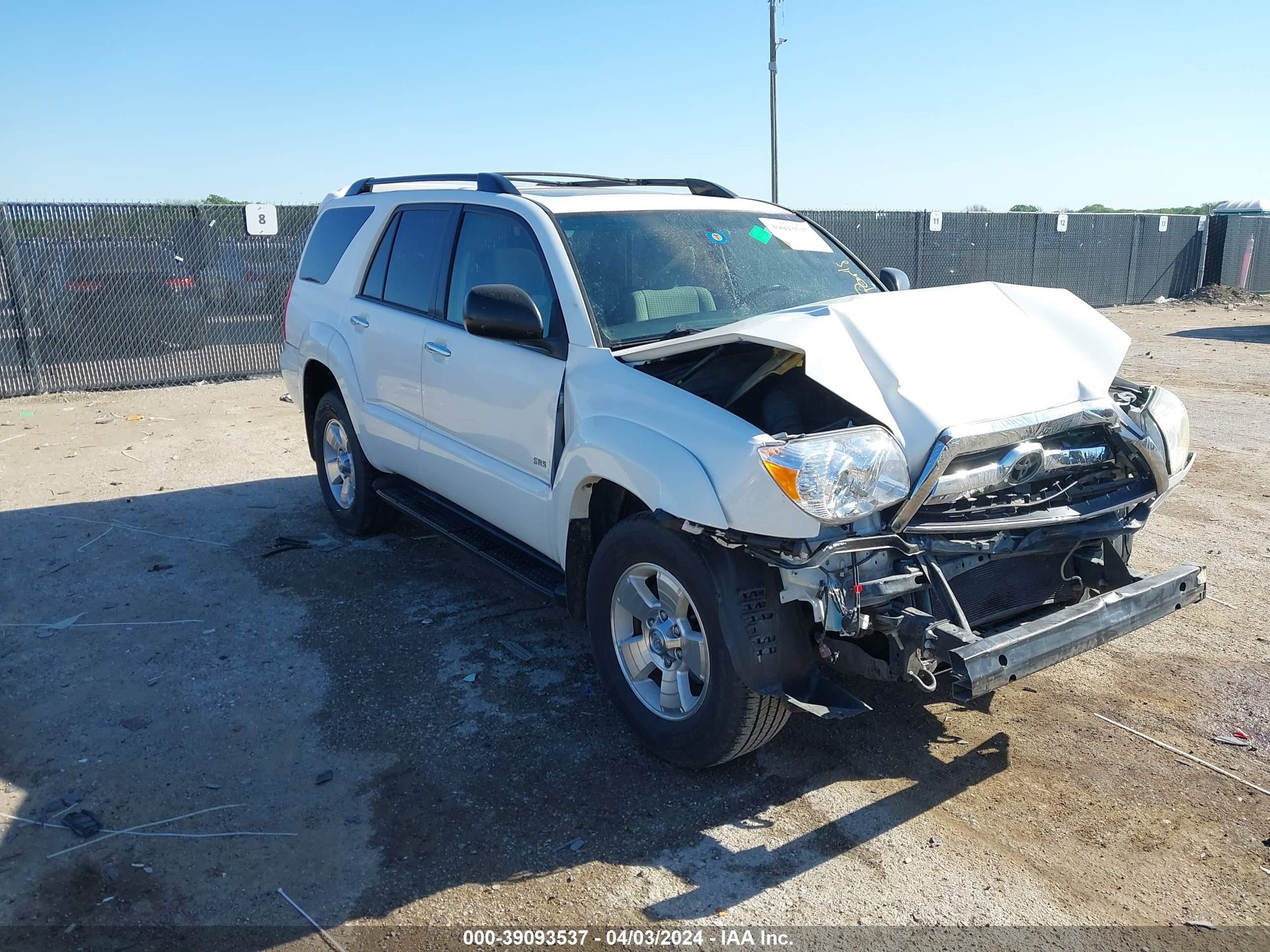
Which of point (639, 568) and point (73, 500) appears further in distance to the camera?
point (73, 500)

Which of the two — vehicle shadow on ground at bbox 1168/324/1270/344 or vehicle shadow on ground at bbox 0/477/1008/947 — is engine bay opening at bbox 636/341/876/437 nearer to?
vehicle shadow on ground at bbox 0/477/1008/947

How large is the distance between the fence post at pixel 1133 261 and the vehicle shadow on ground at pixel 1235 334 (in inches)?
196

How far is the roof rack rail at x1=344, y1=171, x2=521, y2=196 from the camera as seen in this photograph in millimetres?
4840

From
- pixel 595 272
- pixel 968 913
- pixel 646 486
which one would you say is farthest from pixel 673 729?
pixel 595 272

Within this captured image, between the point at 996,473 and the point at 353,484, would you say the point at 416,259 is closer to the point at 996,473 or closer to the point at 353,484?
the point at 353,484

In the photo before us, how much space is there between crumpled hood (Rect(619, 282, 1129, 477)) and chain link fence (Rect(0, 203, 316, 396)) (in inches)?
428

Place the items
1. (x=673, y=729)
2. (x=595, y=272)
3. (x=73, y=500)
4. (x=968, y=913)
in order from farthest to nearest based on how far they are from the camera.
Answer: (x=73, y=500), (x=595, y=272), (x=673, y=729), (x=968, y=913)

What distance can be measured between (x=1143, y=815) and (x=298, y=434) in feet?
27.8

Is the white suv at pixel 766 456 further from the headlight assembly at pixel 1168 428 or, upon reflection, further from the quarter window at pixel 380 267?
the quarter window at pixel 380 267

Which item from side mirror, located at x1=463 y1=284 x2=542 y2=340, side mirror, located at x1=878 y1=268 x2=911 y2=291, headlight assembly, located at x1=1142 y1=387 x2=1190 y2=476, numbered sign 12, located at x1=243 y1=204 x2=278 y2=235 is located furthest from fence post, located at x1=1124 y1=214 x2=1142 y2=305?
side mirror, located at x1=463 y1=284 x2=542 y2=340

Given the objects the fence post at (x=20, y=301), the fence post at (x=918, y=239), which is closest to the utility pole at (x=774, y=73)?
the fence post at (x=918, y=239)

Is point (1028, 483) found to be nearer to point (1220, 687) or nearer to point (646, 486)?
point (646, 486)

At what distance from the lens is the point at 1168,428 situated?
12.3ft

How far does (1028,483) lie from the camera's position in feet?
11.4
